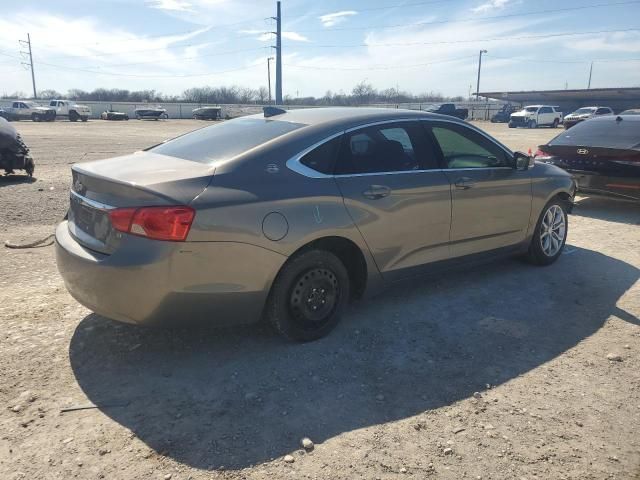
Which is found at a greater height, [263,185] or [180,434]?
[263,185]

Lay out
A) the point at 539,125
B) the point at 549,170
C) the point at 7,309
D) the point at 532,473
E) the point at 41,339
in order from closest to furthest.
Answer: the point at 532,473 < the point at 41,339 < the point at 7,309 < the point at 549,170 < the point at 539,125

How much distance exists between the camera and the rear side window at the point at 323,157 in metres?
3.60

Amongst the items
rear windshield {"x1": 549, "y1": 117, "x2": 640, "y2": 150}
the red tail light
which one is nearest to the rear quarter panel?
rear windshield {"x1": 549, "y1": 117, "x2": 640, "y2": 150}

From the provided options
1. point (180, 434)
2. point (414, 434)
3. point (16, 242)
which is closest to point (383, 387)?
point (414, 434)

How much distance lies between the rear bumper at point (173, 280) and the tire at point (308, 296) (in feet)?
0.45

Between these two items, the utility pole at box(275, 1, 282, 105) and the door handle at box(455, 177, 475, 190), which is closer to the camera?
the door handle at box(455, 177, 475, 190)

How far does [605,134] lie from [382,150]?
5933 mm

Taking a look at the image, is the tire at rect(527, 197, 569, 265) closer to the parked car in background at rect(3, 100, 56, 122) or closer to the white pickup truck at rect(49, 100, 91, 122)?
the parked car in background at rect(3, 100, 56, 122)

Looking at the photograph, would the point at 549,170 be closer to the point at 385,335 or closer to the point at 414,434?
the point at 385,335

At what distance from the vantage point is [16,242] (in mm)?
5996

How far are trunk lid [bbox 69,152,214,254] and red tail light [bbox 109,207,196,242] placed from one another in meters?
0.05

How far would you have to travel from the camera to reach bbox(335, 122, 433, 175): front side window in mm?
3818

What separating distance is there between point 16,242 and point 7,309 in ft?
7.23

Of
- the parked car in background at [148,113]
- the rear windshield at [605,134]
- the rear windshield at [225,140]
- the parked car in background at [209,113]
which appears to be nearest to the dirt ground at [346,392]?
the rear windshield at [225,140]
